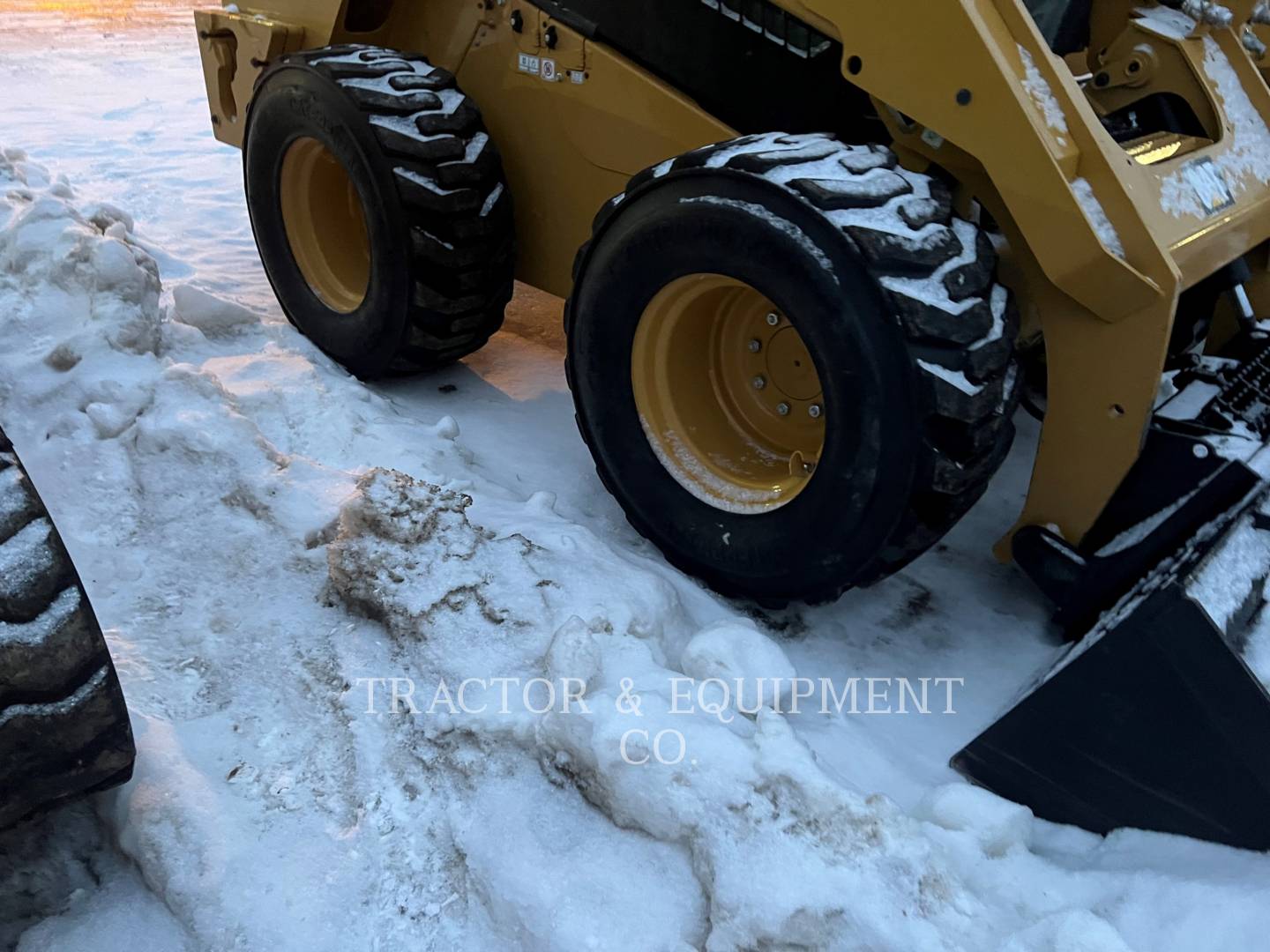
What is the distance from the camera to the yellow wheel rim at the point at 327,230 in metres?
3.61

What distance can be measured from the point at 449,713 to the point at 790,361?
1169 mm

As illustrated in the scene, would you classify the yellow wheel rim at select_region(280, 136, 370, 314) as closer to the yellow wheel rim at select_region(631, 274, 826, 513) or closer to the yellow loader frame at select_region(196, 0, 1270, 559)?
the yellow loader frame at select_region(196, 0, 1270, 559)

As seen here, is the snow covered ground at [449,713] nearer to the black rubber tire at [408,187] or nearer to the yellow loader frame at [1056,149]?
the black rubber tire at [408,187]

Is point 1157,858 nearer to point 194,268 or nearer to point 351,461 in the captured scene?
point 351,461

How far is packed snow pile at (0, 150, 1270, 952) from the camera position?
171cm

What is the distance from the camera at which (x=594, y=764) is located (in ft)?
6.14

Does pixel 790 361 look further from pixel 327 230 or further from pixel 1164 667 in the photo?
pixel 327 230

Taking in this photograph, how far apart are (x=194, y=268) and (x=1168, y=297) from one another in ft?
13.0

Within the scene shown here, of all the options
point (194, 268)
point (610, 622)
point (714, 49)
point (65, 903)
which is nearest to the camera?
point (65, 903)

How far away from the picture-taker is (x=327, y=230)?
12.2ft

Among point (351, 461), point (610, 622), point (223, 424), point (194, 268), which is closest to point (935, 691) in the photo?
point (610, 622)

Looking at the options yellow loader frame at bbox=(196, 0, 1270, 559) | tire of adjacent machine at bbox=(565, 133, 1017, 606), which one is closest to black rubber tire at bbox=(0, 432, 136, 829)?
tire of adjacent machine at bbox=(565, 133, 1017, 606)

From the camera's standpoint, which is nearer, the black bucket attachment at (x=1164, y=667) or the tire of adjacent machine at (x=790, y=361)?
the black bucket attachment at (x=1164, y=667)

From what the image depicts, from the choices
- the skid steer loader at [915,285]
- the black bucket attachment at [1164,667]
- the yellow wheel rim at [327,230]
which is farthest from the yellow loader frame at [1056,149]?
the yellow wheel rim at [327,230]
